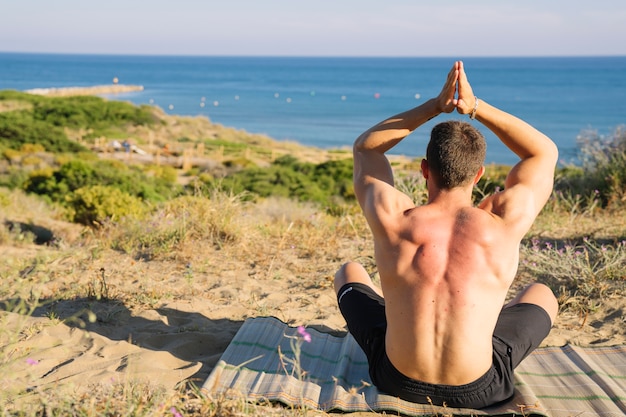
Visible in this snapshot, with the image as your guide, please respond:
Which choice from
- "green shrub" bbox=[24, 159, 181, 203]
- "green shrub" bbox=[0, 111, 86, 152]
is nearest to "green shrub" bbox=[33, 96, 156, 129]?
"green shrub" bbox=[0, 111, 86, 152]

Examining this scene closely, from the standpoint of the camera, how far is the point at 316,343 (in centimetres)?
382

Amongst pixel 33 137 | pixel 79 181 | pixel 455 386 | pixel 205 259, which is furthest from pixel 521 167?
pixel 33 137

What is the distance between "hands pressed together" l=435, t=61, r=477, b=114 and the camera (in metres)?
3.02

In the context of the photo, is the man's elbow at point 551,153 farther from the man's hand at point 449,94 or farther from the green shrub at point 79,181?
the green shrub at point 79,181

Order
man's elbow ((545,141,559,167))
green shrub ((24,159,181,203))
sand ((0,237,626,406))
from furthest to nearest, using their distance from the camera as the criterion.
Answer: green shrub ((24,159,181,203))
sand ((0,237,626,406))
man's elbow ((545,141,559,167))

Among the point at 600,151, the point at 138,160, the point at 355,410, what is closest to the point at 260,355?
the point at 355,410

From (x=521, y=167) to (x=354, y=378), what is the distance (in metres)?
1.39

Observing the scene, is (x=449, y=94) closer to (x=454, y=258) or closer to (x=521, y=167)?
(x=521, y=167)

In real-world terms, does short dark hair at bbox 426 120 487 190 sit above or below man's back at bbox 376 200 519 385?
above

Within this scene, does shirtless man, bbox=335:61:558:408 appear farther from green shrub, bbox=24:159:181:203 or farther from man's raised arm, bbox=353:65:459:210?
green shrub, bbox=24:159:181:203

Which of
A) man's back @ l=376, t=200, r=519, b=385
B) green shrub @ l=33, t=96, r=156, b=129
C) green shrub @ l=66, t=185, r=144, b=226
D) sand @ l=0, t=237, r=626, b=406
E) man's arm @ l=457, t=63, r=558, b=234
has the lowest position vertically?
green shrub @ l=33, t=96, r=156, b=129

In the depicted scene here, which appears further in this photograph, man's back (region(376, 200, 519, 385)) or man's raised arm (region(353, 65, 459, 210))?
man's raised arm (region(353, 65, 459, 210))

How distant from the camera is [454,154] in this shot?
264cm

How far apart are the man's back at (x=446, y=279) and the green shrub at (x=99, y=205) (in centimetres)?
729
